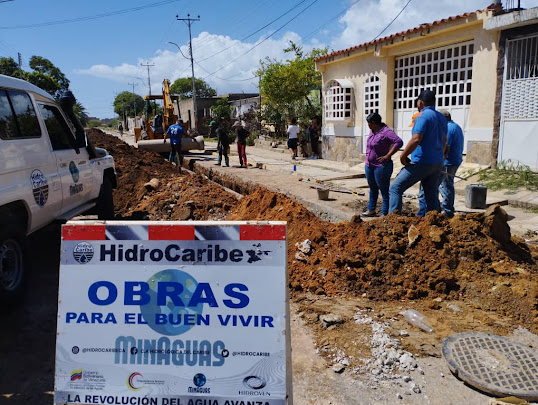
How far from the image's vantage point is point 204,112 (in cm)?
4191

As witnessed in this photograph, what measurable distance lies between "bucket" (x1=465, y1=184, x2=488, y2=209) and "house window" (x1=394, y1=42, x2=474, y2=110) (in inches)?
190

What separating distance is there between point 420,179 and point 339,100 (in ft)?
36.2

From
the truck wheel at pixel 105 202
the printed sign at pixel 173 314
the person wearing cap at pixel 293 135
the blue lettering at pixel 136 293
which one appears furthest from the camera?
the person wearing cap at pixel 293 135

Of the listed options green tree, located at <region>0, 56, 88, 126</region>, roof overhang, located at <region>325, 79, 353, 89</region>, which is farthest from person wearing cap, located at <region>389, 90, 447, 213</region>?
green tree, located at <region>0, 56, 88, 126</region>

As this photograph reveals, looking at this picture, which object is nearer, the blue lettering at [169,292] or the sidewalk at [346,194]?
the blue lettering at [169,292]

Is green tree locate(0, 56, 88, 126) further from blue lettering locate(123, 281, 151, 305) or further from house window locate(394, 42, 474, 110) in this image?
blue lettering locate(123, 281, 151, 305)

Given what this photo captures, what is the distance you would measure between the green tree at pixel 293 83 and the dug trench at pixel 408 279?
15411 mm

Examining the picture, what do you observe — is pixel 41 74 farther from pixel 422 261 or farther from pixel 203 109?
pixel 422 261

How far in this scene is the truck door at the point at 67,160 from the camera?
548 cm

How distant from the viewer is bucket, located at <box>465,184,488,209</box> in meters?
7.60

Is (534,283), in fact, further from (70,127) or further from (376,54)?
(376,54)

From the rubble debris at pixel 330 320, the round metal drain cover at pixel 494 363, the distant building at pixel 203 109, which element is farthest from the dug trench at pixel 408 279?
the distant building at pixel 203 109

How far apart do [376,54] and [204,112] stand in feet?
97.4

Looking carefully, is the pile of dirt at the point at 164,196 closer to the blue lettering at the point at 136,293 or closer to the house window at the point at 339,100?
the blue lettering at the point at 136,293
